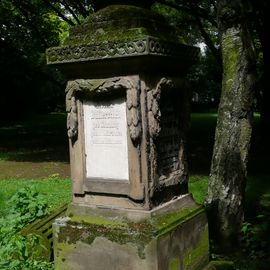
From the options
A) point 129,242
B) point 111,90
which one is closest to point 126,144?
point 111,90

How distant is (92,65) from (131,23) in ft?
1.76

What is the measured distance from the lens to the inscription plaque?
459cm

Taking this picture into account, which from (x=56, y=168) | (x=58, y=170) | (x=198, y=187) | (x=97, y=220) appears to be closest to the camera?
(x=97, y=220)

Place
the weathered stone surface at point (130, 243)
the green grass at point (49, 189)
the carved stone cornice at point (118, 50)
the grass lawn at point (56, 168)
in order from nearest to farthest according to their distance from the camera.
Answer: the carved stone cornice at point (118, 50), the weathered stone surface at point (130, 243), the green grass at point (49, 189), the grass lawn at point (56, 168)

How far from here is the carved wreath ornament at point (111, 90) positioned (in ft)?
14.4

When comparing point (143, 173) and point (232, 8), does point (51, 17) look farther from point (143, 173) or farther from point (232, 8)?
point (143, 173)

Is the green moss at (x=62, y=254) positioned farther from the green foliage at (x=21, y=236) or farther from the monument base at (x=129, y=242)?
the green foliage at (x=21, y=236)

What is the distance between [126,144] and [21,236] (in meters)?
1.35

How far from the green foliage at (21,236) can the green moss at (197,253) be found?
1463mm

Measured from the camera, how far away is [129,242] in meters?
4.38

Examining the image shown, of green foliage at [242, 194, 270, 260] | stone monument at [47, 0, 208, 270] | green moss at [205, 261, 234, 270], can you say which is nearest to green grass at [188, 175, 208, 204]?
green foliage at [242, 194, 270, 260]

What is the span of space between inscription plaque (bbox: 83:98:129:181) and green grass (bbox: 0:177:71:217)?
389cm

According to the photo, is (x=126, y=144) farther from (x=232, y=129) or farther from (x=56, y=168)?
(x=56, y=168)

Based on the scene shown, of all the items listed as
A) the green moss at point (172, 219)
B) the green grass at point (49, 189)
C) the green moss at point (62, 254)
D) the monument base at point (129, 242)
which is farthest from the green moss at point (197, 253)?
the green grass at point (49, 189)
